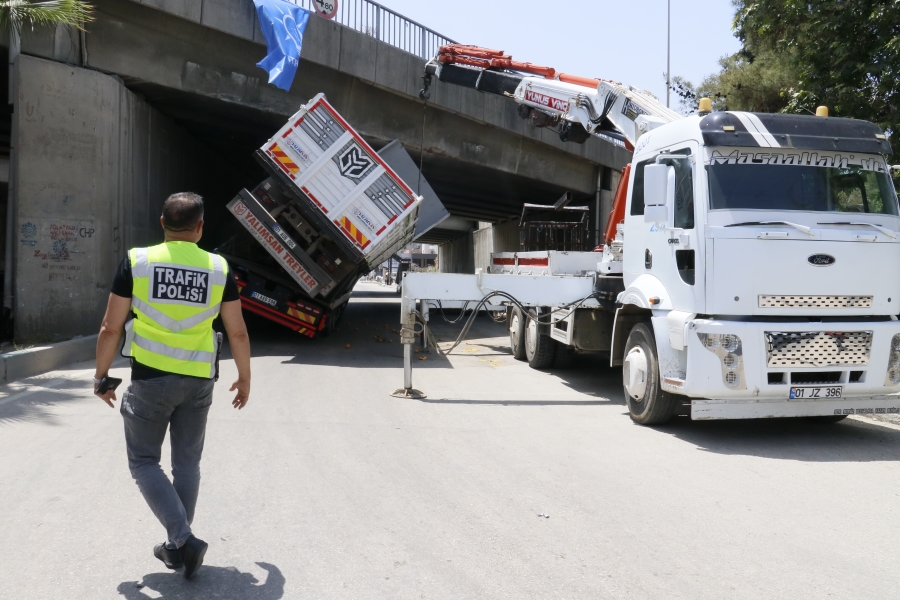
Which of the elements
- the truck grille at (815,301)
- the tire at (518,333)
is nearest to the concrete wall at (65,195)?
Result: the tire at (518,333)

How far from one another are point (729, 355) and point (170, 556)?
501cm

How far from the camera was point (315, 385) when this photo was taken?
10.1 m

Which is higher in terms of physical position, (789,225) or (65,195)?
(65,195)

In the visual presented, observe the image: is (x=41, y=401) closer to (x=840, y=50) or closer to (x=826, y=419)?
(x=826, y=419)

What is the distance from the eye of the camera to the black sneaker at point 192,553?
12.0 feet

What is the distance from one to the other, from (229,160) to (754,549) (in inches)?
900

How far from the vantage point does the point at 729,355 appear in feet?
22.6

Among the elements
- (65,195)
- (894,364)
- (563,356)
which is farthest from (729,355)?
(65,195)

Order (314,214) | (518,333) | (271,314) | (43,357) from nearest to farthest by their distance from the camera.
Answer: (43,357) < (314,214) < (518,333) < (271,314)

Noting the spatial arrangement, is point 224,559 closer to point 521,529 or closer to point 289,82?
point 521,529

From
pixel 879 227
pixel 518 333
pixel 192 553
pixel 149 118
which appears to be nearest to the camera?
pixel 192 553

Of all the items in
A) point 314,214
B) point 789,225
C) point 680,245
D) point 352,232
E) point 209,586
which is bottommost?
point 209,586

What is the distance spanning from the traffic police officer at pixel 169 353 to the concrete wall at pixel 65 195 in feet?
32.2

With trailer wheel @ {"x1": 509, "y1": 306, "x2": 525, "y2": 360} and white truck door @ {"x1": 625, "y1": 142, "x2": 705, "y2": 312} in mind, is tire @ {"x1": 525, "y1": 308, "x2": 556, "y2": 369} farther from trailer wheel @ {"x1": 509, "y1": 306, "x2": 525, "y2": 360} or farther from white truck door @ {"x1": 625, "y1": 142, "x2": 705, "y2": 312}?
white truck door @ {"x1": 625, "y1": 142, "x2": 705, "y2": 312}
